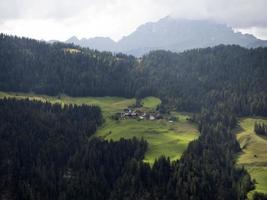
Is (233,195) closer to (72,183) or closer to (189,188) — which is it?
(189,188)

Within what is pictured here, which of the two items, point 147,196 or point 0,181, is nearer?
point 147,196

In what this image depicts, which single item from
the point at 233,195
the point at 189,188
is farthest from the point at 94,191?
the point at 233,195

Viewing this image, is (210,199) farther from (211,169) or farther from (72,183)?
(72,183)

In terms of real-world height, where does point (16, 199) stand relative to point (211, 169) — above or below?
below

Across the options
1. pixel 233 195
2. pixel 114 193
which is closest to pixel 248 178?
pixel 233 195

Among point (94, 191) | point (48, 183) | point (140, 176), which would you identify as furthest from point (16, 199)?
point (140, 176)

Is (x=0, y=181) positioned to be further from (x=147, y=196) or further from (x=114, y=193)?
(x=147, y=196)

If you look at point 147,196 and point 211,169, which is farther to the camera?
point 211,169
